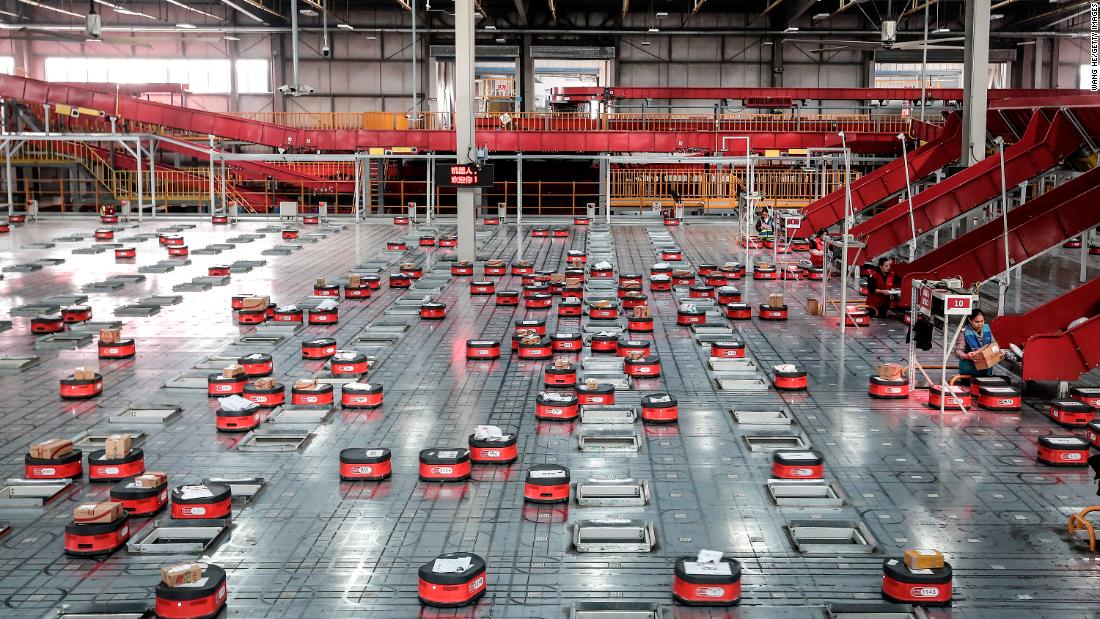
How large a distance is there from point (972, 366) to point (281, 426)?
8460 millimetres

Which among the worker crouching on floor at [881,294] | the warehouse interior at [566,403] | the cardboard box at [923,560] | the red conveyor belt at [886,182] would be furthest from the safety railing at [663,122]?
the cardboard box at [923,560]

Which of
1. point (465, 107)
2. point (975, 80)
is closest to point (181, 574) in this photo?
point (465, 107)

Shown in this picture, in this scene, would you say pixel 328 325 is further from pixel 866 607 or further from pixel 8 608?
pixel 866 607

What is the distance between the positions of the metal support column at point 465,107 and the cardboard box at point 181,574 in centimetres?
1775

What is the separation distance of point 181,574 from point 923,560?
510 cm

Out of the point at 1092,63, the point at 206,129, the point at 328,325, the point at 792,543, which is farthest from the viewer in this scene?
the point at 1092,63

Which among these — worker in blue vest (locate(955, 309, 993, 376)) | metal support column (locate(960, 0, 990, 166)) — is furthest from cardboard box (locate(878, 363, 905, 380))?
metal support column (locate(960, 0, 990, 166))

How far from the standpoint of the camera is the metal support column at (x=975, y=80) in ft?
79.3

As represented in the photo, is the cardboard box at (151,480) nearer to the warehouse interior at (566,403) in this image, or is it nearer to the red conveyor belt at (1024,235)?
the warehouse interior at (566,403)

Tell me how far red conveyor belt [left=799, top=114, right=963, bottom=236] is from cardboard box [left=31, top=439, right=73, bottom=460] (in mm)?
19842

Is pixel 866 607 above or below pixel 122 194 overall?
below

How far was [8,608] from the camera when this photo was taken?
7484 millimetres

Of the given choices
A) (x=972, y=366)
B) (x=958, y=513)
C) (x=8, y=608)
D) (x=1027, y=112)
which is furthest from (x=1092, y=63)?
(x=8, y=608)

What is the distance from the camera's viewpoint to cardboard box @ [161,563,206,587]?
24.1 ft
